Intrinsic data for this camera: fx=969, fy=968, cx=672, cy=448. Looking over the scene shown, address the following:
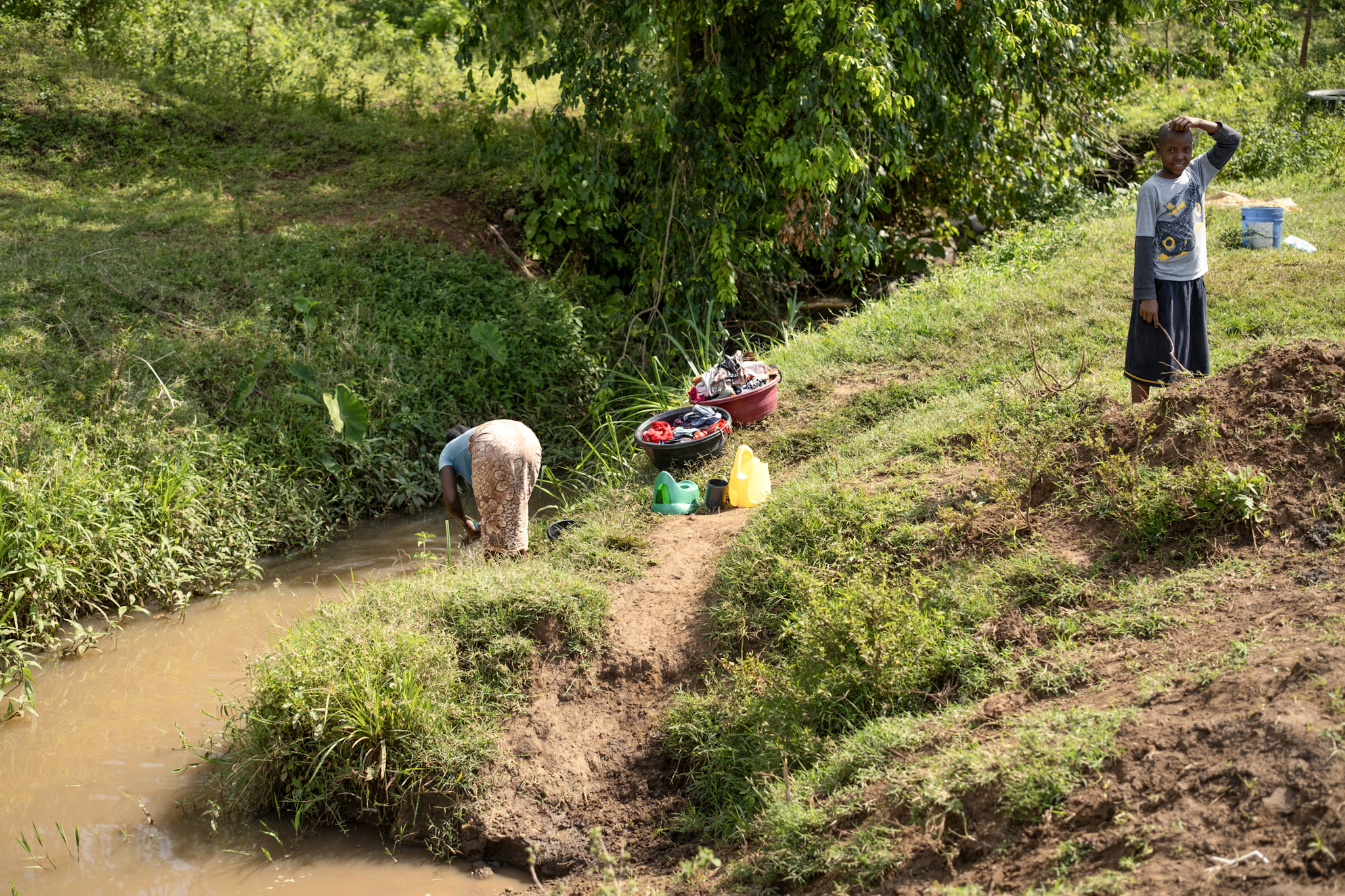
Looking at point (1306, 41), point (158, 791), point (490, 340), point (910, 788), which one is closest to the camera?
point (910, 788)

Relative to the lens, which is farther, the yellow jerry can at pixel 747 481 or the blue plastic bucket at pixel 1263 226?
the blue plastic bucket at pixel 1263 226

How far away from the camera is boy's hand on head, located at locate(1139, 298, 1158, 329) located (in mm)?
4707

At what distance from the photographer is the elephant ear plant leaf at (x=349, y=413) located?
723 centimetres

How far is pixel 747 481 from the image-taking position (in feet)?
19.1

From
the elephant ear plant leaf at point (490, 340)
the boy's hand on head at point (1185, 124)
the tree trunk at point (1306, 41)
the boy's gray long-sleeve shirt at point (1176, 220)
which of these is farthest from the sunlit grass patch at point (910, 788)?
the tree trunk at point (1306, 41)

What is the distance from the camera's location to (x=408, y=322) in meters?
8.23

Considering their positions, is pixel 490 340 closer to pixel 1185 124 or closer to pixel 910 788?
pixel 1185 124

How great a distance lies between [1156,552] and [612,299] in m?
5.96

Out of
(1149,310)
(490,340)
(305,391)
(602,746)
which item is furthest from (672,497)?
(305,391)

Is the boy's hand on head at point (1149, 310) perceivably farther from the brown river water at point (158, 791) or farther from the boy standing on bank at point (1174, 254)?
the brown river water at point (158, 791)

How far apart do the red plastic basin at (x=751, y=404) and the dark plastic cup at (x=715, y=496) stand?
0.85 meters

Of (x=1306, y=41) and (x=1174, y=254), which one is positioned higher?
(x=1306, y=41)

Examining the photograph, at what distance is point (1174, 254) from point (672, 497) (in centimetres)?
299

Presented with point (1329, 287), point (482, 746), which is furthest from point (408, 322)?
point (1329, 287)
